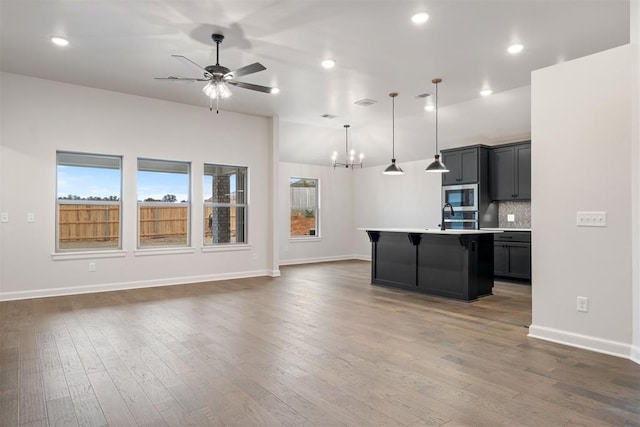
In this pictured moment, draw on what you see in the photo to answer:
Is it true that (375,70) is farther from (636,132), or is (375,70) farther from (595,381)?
(595,381)

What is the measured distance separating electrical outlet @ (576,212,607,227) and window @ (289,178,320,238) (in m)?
7.04

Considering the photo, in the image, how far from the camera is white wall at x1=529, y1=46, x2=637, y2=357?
3.17 metres

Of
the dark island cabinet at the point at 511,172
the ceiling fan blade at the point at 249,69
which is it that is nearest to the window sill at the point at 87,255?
the ceiling fan blade at the point at 249,69

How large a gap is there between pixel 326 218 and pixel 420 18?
22.6 ft

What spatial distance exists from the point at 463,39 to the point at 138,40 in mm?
3533

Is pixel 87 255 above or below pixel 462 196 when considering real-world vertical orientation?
below

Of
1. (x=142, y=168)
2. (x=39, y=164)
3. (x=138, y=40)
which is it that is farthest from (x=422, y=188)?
(x=39, y=164)

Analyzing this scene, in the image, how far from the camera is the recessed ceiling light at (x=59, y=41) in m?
4.22

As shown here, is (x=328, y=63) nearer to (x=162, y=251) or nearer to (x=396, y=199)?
(x=162, y=251)

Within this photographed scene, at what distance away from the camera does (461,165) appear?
763 centimetres

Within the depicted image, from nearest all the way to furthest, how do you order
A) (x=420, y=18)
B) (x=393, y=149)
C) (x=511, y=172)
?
(x=420, y=18)
(x=511, y=172)
(x=393, y=149)

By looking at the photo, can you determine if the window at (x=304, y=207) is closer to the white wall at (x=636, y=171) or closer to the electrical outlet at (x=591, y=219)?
the electrical outlet at (x=591, y=219)

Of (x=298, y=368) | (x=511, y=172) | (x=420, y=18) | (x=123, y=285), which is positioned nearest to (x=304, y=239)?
(x=123, y=285)

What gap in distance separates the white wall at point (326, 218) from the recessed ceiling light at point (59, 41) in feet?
18.1
